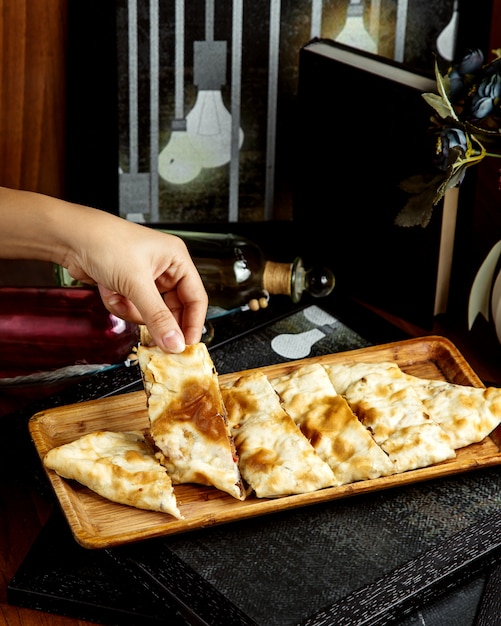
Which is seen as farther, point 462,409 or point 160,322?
point 462,409

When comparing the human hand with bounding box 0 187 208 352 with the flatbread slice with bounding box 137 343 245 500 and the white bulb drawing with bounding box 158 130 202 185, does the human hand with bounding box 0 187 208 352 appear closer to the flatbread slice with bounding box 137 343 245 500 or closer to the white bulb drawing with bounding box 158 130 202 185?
the flatbread slice with bounding box 137 343 245 500

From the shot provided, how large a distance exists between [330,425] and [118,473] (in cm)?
38

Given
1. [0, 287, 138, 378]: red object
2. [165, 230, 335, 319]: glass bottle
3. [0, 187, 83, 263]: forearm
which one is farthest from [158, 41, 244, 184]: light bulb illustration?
[0, 187, 83, 263]: forearm

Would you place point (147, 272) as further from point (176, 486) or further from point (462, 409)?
point (462, 409)

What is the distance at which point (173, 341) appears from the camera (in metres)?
1.49

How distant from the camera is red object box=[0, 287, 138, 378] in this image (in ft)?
6.05

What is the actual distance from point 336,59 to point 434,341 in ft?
2.26

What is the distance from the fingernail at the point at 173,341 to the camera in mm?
1482

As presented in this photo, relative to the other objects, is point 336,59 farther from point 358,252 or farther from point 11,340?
point 11,340

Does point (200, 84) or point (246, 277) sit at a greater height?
point (200, 84)

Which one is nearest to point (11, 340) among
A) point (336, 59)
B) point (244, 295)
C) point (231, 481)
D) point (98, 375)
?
point (98, 375)

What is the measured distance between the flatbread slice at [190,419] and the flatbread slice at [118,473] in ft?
0.15

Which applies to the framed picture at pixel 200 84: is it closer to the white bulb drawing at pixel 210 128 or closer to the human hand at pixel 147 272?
the white bulb drawing at pixel 210 128

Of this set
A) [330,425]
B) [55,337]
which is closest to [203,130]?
[55,337]
